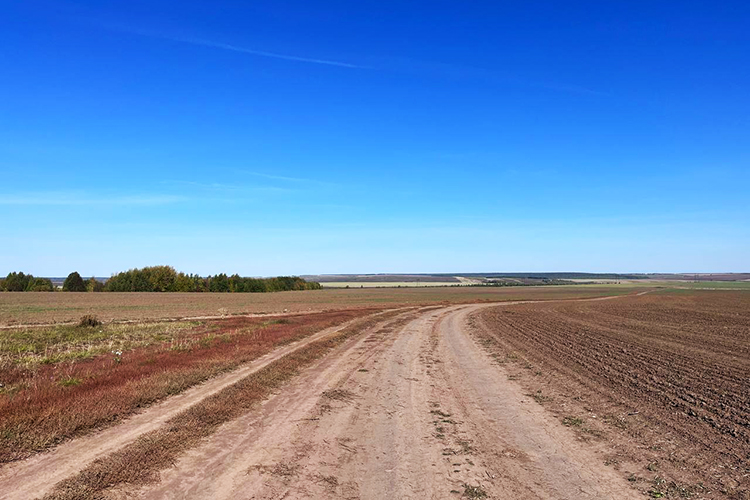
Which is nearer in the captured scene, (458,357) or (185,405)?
(185,405)

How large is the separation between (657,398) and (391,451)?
28.2 ft

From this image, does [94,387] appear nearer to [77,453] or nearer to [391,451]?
[77,453]

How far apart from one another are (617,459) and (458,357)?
1308 cm

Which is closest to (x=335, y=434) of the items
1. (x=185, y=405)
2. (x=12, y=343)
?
(x=185, y=405)

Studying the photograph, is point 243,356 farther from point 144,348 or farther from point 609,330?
point 609,330

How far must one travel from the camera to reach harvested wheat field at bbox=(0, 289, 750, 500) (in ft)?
23.1

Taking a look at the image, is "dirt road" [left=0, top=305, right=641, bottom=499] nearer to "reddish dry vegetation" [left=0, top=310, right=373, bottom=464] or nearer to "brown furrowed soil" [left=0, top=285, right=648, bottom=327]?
"reddish dry vegetation" [left=0, top=310, right=373, bottom=464]

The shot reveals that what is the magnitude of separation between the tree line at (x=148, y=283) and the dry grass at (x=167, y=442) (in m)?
144

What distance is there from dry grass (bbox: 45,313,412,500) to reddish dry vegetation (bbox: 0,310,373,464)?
1.52 meters

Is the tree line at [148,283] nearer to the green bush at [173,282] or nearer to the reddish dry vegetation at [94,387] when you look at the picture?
the green bush at [173,282]

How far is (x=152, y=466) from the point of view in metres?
7.49

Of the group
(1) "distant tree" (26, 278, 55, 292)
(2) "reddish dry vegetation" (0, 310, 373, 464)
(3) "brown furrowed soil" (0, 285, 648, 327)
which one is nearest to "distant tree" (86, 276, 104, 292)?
(1) "distant tree" (26, 278, 55, 292)

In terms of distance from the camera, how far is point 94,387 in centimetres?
1295

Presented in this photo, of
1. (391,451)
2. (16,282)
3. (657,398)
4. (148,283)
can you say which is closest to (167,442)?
(391,451)
